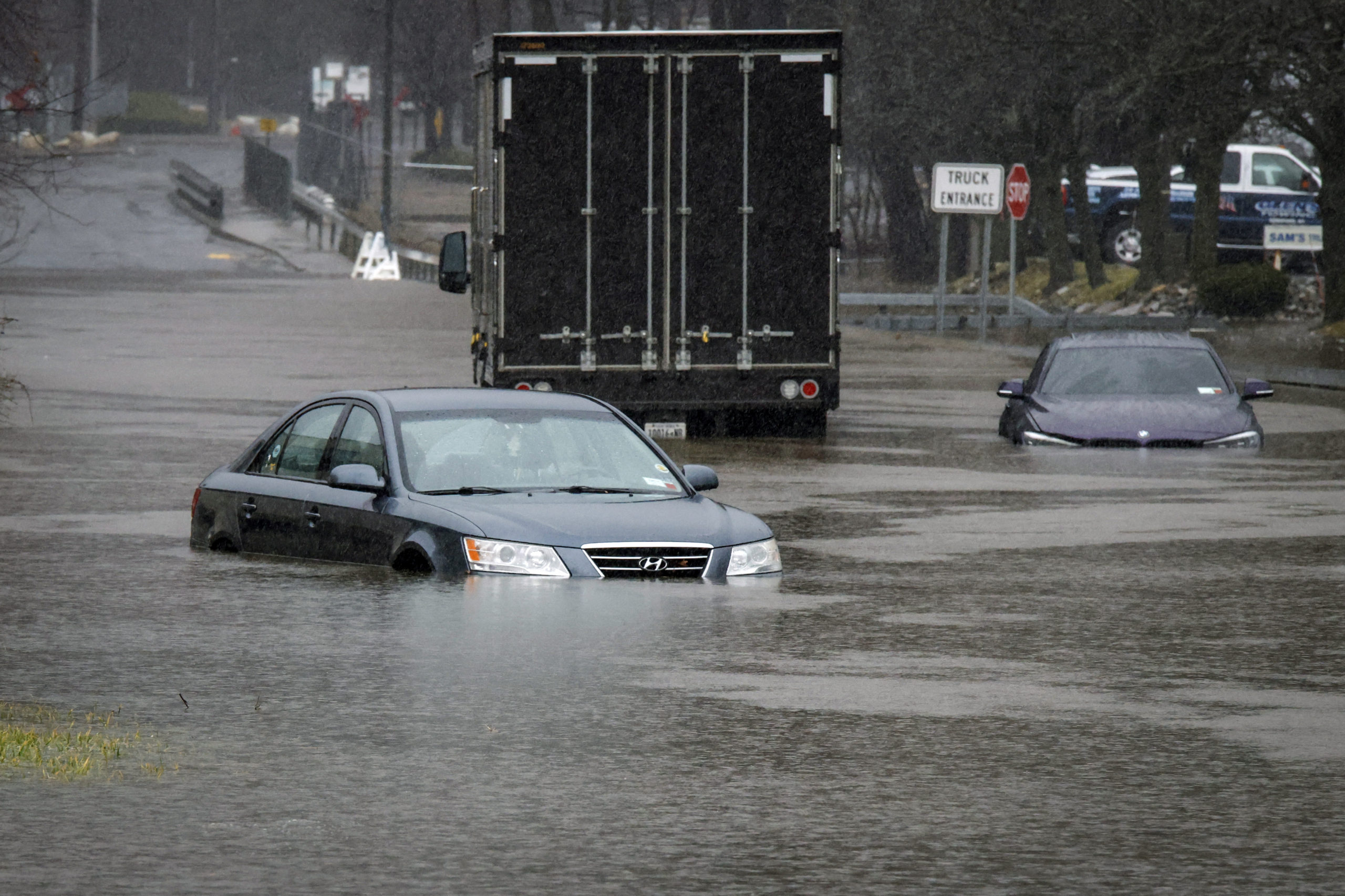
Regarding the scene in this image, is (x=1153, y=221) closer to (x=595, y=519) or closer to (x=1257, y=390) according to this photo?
(x=1257, y=390)

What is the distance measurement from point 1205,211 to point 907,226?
22.2 metres

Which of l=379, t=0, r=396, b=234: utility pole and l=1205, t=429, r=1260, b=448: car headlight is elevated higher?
l=379, t=0, r=396, b=234: utility pole

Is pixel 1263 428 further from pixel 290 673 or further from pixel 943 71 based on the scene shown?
pixel 943 71

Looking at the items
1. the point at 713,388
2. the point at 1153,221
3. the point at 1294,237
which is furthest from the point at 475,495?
the point at 1153,221

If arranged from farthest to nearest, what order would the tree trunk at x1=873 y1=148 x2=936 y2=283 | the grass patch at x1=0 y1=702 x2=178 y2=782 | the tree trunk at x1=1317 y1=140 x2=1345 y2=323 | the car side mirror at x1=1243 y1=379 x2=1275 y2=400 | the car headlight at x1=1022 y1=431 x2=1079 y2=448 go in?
the tree trunk at x1=873 y1=148 x2=936 y2=283 < the tree trunk at x1=1317 y1=140 x2=1345 y2=323 < the car headlight at x1=1022 y1=431 x2=1079 y2=448 < the car side mirror at x1=1243 y1=379 x2=1275 y2=400 < the grass patch at x1=0 y1=702 x2=178 y2=782

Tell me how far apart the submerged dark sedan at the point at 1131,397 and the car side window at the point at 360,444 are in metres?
10.2

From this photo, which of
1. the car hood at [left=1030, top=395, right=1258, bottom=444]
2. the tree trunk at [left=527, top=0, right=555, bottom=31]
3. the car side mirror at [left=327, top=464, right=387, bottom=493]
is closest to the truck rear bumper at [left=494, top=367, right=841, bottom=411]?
the car hood at [left=1030, top=395, right=1258, bottom=444]

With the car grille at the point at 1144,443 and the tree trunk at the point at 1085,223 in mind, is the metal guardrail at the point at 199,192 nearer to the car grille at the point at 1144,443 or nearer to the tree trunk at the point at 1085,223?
the tree trunk at the point at 1085,223

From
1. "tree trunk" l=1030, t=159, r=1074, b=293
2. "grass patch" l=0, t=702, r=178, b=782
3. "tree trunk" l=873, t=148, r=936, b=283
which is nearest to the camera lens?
"grass patch" l=0, t=702, r=178, b=782

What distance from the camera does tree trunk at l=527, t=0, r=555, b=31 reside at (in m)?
73.4

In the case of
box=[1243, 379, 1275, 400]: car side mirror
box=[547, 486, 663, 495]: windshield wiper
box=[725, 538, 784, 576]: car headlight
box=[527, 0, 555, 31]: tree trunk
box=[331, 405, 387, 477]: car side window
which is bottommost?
box=[725, 538, 784, 576]: car headlight

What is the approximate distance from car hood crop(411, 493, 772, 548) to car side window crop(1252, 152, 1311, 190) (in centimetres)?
Answer: 4173

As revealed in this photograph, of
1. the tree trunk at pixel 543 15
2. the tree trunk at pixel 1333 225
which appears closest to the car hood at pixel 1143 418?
the tree trunk at pixel 1333 225

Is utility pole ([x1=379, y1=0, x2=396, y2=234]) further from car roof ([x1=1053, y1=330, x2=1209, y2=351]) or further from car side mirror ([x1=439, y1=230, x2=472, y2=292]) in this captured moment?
car roof ([x1=1053, y1=330, x2=1209, y2=351])
